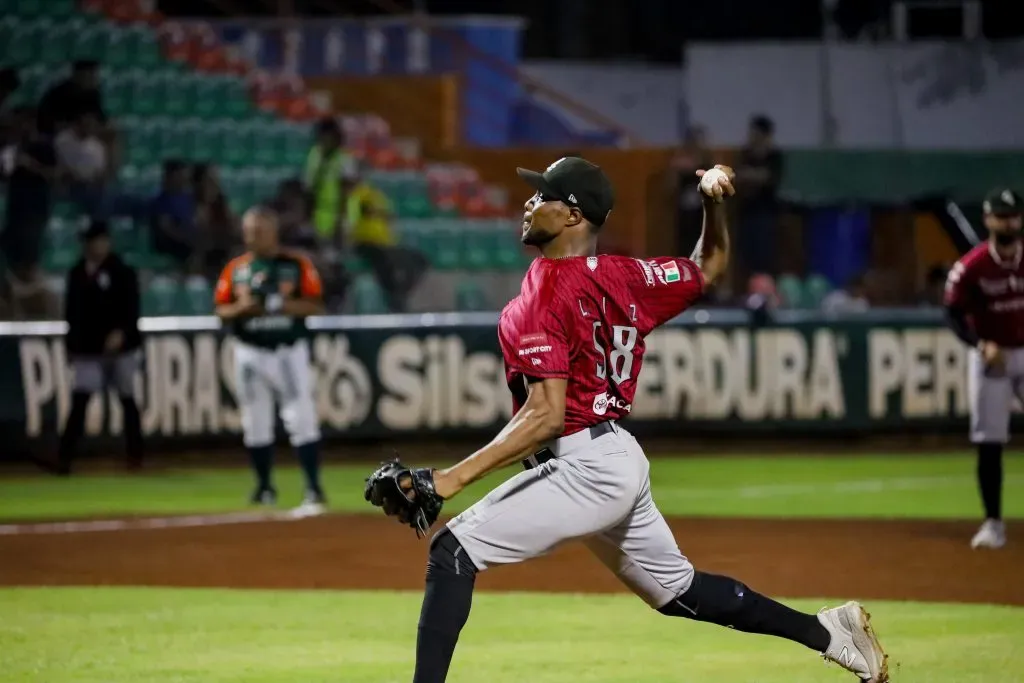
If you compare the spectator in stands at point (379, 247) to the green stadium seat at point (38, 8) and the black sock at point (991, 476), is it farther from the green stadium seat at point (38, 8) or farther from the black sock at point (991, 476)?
the black sock at point (991, 476)

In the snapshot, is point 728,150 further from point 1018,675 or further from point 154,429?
point 1018,675

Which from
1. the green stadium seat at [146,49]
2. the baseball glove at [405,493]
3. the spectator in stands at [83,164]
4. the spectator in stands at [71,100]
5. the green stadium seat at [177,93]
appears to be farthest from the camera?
the green stadium seat at [146,49]

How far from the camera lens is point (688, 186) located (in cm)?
2292

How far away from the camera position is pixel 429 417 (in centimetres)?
1738

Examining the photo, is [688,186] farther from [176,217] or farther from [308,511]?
[308,511]

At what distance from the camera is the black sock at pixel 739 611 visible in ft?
19.7

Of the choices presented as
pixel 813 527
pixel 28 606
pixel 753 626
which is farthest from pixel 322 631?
pixel 813 527

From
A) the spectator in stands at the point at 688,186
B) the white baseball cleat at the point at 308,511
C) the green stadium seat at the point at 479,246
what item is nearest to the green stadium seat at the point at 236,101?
the green stadium seat at the point at 479,246

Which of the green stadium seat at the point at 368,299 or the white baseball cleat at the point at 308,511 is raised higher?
the green stadium seat at the point at 368,299

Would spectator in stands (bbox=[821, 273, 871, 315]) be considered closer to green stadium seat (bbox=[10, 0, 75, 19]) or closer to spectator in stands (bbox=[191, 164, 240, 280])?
spectator in stands (bbox=[191, 164, 240, 280])

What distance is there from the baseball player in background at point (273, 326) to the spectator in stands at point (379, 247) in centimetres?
613

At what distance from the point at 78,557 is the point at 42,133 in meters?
9.71

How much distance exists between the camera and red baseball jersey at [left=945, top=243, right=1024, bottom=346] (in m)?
10.7

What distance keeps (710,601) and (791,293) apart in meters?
14.7
